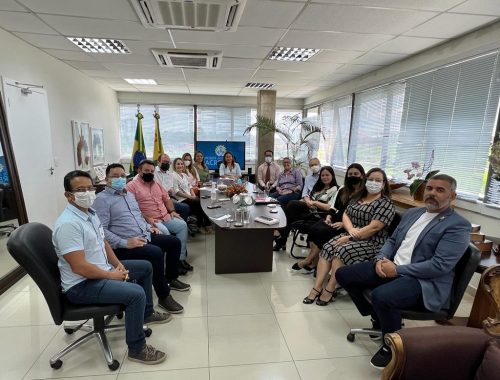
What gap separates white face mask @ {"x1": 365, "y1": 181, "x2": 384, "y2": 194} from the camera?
98.9 inches

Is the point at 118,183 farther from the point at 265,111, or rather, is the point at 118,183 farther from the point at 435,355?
the point at 265,111

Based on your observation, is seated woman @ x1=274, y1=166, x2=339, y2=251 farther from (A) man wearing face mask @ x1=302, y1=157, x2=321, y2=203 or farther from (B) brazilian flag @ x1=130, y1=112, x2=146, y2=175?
(B) brazilian flag @ x1=130, y1=112, x2=146, y2=175

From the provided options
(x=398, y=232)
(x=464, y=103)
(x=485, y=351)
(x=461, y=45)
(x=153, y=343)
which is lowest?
(x=153, y=343)

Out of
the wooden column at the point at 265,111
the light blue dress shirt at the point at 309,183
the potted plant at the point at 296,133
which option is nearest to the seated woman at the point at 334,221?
the light blue dress shirt at the point at 309,183

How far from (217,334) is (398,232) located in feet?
5.21

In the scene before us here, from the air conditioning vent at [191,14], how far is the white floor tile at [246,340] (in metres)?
2.59

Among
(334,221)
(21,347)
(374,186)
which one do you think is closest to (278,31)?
(374,186)

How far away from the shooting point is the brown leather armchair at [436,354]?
1.22 meters

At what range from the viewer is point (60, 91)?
4.39 metres

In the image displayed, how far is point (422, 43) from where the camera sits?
10.5ft

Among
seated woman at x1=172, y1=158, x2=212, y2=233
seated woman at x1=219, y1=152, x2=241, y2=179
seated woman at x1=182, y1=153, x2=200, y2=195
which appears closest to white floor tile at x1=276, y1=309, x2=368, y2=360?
seated woman at x1=172, y1=158, x2=212, y2=233

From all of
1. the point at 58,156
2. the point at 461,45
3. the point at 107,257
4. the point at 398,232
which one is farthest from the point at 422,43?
the point at 58,156

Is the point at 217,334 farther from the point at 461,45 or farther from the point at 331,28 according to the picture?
the point at 461,45

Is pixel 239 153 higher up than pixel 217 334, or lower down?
higher up
